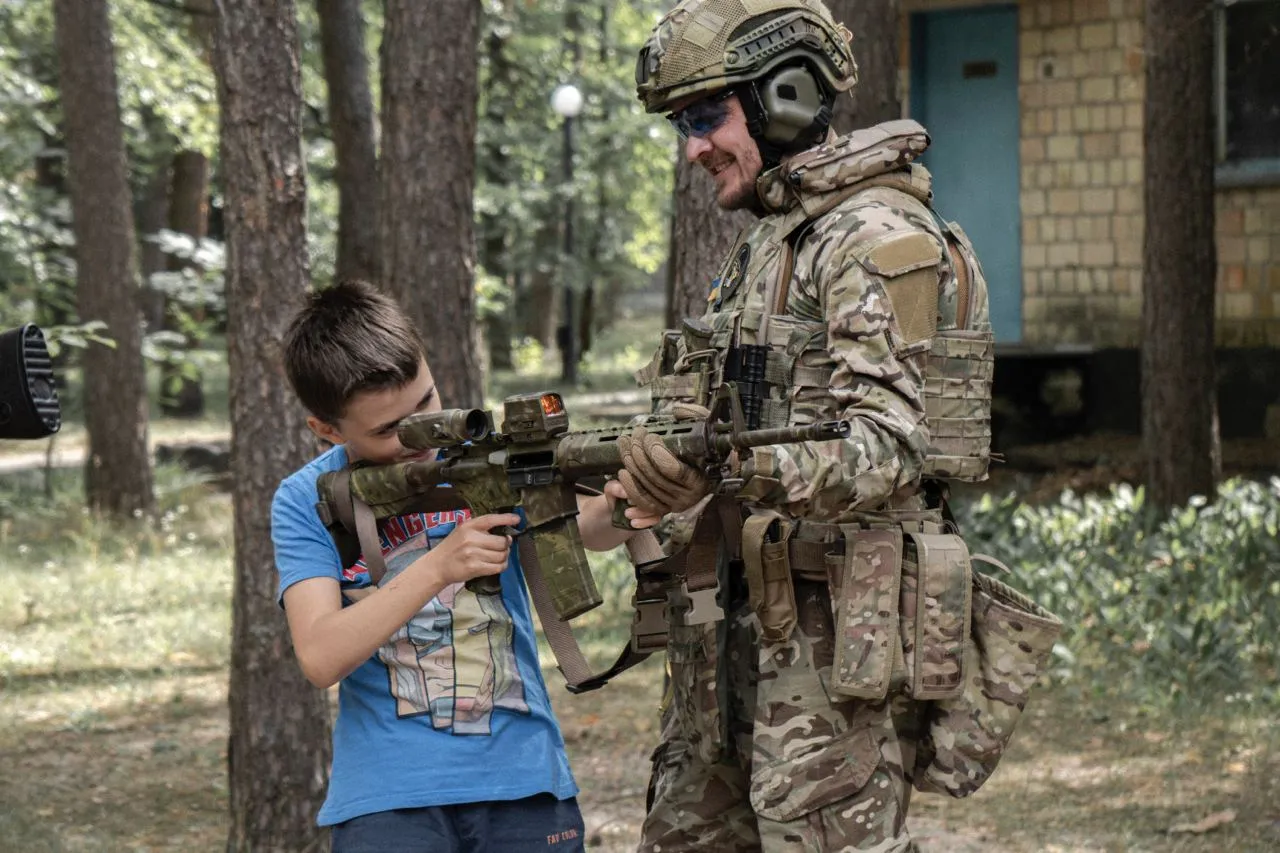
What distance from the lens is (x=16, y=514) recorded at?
13977 millimetres

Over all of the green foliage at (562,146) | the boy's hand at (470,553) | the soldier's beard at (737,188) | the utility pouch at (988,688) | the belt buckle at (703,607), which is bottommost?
the utility pouch at (988,688)

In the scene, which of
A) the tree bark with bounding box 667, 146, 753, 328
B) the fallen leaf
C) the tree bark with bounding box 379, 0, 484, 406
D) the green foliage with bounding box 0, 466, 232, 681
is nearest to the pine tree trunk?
the green foliage with bounding box 0, 466, 232, 681

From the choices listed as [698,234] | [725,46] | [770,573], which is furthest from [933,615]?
[698,234]

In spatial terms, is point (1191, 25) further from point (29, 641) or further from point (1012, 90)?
point (29, 641)

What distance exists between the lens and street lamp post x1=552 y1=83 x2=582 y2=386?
21859mm

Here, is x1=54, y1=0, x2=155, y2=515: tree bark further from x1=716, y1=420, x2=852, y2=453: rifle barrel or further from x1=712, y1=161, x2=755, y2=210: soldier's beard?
x1=716, y1=420, x2=852, y2=453: rifle barrel

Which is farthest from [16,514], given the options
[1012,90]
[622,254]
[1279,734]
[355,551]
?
[622,254]

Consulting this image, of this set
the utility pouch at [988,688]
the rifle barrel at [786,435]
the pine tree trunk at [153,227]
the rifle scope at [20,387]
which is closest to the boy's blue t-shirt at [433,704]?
the rifle scope at [20,387]

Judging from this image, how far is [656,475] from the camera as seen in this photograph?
2791mm

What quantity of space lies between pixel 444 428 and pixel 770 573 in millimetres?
771

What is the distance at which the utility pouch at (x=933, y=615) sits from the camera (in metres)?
3.20

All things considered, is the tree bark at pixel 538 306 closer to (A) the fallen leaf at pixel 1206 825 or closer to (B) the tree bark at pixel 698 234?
(B) the tree bark at pixel 698 234

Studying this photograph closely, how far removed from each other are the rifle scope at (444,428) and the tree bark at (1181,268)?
25.8 feet

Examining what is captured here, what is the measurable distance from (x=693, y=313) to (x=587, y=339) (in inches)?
916
